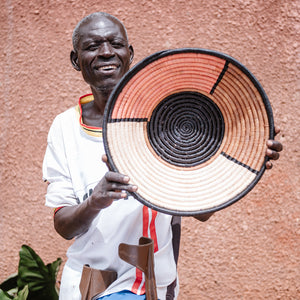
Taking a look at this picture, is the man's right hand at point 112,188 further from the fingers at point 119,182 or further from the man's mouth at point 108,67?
the man's mouth at point 108,67

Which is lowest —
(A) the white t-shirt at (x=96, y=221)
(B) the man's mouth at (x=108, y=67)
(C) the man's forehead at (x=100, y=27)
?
(A) the white t-shirt at (x=96, y=221)

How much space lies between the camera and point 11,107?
2654 millimetres

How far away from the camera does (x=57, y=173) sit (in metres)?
1.50

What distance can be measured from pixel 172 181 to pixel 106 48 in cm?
51

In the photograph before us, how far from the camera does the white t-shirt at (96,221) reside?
4.71 ft

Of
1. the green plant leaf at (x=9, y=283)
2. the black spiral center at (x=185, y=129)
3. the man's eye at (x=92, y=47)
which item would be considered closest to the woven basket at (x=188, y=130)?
the black spiral center at (x=185, y=129)

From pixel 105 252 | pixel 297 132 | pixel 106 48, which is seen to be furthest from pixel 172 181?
pixel 297 132

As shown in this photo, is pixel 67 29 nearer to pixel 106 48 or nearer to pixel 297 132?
pixel 106 48

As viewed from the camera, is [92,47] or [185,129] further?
[92,47]

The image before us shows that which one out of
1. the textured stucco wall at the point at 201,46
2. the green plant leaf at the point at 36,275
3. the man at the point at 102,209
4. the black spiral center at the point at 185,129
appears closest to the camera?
the black spiral center at the point at 185,129

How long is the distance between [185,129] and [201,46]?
4.00ft

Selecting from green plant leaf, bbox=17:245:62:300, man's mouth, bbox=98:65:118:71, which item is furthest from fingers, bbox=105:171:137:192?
green plant leaf, bbox=17:245:62:300

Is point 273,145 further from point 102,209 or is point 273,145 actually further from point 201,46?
point 201,46

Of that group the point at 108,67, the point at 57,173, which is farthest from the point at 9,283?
the point at 108,67
